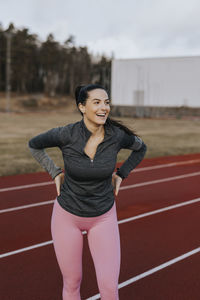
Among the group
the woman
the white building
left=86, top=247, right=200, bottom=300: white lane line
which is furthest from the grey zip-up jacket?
the white building

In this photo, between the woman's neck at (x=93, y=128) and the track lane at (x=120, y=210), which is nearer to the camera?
the woman's neck at (x=93, y=128)

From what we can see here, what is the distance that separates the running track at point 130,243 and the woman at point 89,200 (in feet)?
3.87

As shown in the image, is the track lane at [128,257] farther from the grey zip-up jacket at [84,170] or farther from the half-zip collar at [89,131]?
the half-zip collar at [89,131]

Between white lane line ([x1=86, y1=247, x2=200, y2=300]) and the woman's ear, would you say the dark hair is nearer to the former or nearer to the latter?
the woman's ear

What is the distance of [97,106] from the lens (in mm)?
2424

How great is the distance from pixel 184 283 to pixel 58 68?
68738 mm


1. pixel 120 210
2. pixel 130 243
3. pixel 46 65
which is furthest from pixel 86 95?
pixel 46 65

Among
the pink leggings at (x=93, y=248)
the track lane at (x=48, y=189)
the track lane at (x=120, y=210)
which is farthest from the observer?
the track lane at (x=48, y=189)

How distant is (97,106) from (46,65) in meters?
66.2

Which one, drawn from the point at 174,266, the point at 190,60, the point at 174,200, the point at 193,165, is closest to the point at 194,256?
the point at 174,266

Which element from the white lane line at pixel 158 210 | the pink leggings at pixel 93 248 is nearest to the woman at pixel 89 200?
the pink leggings at pixel 93 248

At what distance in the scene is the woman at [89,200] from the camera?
2357 millimetres

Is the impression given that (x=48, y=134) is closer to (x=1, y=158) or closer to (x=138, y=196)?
(x=138, y=196)

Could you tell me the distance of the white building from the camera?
37.1m
